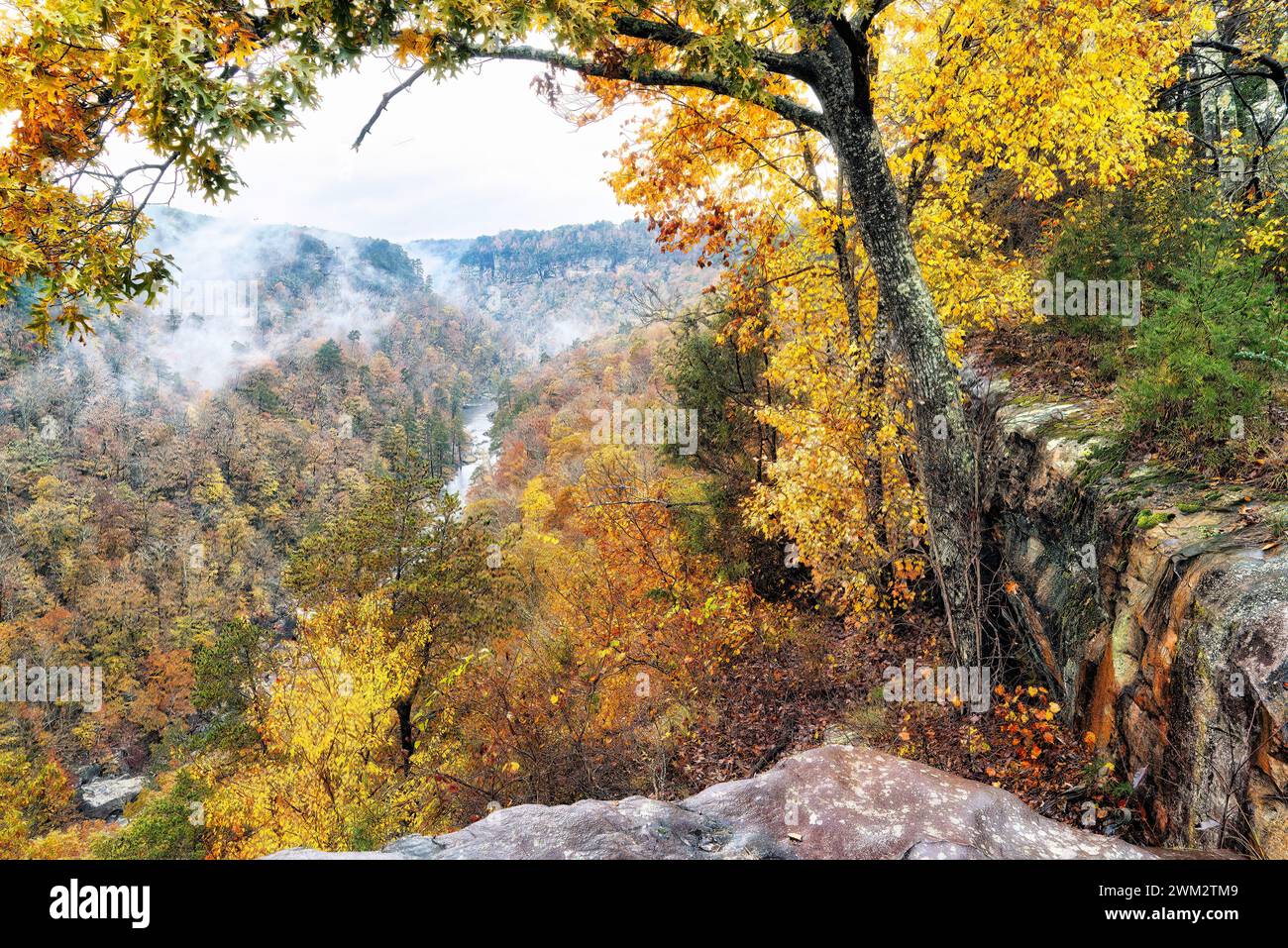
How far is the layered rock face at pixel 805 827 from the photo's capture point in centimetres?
311

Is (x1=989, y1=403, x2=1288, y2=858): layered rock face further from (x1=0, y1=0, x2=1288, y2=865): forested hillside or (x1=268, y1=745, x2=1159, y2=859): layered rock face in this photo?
(x1=268, y1=745, x2=1159, y2=859): layered rock face

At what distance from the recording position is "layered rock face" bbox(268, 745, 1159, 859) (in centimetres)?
311

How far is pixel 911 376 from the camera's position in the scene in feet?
21.1

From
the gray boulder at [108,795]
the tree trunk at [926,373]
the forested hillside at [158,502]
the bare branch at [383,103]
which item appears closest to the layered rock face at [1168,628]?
the tree trunk at [926,373]

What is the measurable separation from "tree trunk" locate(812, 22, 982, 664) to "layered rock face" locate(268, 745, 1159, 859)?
10.6 ft

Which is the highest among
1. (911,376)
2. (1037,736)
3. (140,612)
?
(911,376)

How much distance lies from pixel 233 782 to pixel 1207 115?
31972 millimetres

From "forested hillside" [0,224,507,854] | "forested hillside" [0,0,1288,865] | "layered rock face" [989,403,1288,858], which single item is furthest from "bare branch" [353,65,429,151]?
Answer: "forested hillside" [0,224,507,854]

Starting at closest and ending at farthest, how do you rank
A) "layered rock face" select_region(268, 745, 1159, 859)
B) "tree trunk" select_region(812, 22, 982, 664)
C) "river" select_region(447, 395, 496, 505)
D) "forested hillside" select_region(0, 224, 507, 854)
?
"layered rock face" select_region(268, 745, 1159, 859), "tree trunk" select_region(812, 22, 982, 664), "forested hillside" select_region(0, 224, 507, 854), "river" select_region(447, 395, 496, 505)

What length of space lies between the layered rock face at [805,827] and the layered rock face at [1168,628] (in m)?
1.34

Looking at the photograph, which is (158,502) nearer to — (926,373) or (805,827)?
(926,373)
